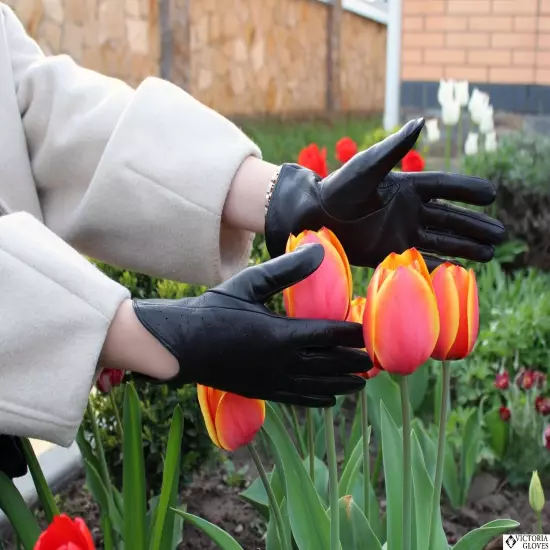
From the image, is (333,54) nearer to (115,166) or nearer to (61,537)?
(115,166)

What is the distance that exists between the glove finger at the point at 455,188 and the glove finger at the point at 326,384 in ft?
0.97

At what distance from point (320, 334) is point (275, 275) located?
74 mm

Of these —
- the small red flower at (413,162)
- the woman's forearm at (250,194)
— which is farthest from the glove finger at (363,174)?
the small red flower at (413,162)

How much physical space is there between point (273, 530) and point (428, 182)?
520mm

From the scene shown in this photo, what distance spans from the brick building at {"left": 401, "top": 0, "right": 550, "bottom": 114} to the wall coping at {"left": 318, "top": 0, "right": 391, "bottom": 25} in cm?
735

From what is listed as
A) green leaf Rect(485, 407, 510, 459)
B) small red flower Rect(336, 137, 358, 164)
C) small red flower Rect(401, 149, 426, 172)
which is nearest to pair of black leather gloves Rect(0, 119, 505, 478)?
green leaf Rect(485, 407, 510, 459)

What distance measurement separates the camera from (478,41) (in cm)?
475

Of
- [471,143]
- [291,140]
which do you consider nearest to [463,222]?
[471,143]

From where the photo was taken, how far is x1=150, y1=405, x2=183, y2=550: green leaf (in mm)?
1029

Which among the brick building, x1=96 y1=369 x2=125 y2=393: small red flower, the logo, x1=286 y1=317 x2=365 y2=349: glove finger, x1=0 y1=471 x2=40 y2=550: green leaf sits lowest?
the logo

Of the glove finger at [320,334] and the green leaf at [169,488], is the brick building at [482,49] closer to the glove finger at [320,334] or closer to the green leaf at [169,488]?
the green leaf at [169,488]

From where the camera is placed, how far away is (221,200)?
117 centimetres

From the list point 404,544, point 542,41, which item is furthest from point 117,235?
point 542,41

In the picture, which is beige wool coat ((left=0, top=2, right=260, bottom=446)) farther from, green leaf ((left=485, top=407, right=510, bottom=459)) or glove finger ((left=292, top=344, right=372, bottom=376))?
green leaf ((left=485, top=407, right=510, bottom=459))
